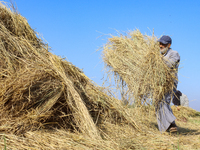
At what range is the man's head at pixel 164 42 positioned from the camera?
4.38m

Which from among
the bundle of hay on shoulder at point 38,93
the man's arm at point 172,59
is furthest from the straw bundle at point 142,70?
the bundle of hay on shoulder at point 38,93

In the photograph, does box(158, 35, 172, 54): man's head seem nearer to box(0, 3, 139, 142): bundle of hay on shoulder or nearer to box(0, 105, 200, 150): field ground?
box(0, 3, 139, 142): bundle of hay on shoulder

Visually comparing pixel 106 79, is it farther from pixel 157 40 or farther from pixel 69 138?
pixel 69 138

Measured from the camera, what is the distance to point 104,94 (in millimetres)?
4477

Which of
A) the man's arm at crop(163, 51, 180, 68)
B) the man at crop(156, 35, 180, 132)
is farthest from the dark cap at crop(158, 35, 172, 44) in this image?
the man's arm at crop(163, 51, 180, 68)

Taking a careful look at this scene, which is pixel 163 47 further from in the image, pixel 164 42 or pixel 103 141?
pixel 103 141

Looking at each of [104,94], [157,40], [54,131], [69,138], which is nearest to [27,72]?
[54,131]

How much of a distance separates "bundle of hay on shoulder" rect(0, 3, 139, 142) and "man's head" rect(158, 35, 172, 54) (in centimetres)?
148

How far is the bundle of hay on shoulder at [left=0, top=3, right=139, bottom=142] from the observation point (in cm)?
324

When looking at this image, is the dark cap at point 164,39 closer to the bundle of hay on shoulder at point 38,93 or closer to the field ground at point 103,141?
the bundle of hay on shoulder at point 38,93

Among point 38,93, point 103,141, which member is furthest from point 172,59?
point 38,93

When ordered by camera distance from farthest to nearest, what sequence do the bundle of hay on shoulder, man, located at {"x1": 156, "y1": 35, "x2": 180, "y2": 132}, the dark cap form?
1. the dark cap
2. man, located at {"x1": 156, "y1": 35, "x2": 180, "y2": 132}
3. the bundle of hay on shoulder

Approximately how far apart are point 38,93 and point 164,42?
106 inches

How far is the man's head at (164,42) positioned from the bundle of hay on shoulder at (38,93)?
4.85ft
